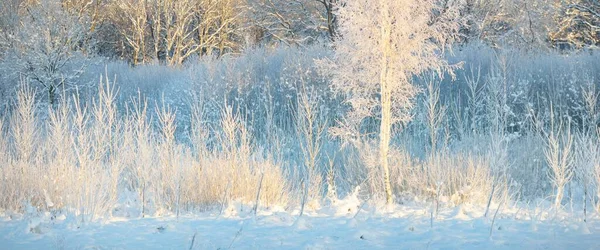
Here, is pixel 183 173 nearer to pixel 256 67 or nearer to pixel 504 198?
pixel 504 198

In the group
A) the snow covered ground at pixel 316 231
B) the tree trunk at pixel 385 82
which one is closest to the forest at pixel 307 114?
the tree trunk at pixel 385 82

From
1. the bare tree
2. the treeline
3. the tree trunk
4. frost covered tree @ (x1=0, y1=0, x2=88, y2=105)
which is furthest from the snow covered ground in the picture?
frost covered tree @ (x1=0, y1=0, x2=88, y2=105)

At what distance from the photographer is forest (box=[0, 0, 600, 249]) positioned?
622 centimetres

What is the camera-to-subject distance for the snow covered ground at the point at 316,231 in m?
4.65

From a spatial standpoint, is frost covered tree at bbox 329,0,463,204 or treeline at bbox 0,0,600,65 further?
treeline at bbox 0,0,600,65

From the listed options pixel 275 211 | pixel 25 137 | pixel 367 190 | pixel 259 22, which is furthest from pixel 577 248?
pixel 259 22

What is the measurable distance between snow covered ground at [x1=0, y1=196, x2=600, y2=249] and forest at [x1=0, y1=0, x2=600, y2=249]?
13 centimetres

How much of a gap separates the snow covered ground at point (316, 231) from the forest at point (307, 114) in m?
0.13

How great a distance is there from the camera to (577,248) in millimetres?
4414

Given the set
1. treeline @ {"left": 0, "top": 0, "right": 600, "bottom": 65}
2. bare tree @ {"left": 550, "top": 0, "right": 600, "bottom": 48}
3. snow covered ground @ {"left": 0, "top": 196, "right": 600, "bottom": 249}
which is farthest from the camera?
treeline @ {"left": 0, "top": 0, "right": 600, "bottom": 65}

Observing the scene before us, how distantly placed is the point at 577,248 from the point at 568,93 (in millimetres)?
10007

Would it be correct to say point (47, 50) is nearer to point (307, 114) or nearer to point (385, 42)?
point (307, 114)

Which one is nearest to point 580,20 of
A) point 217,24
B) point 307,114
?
point 307,114

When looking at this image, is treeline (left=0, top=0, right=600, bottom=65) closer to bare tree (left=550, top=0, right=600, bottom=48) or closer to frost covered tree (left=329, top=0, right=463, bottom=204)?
bare tree (left=550, top=0, right=600, bottom=48)
